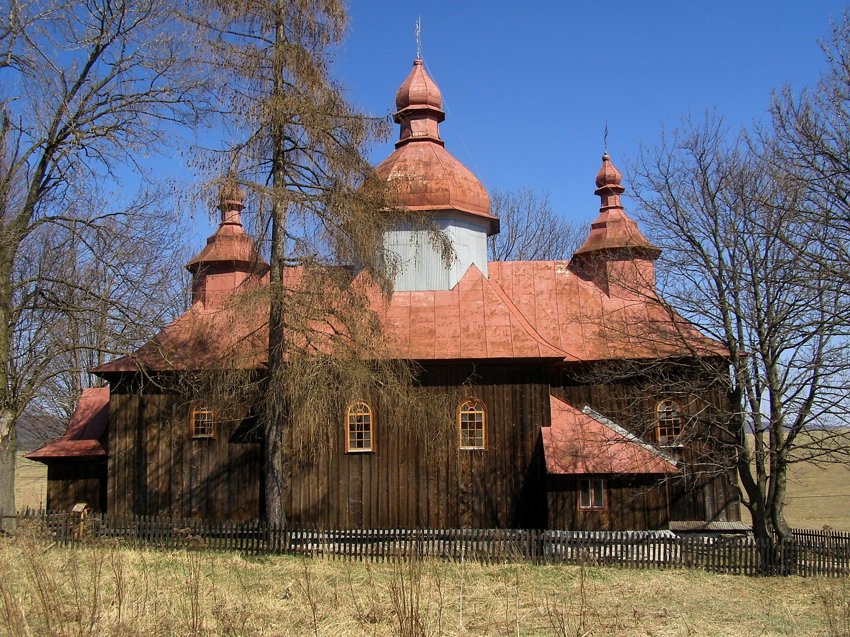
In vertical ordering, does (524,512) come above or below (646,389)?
below

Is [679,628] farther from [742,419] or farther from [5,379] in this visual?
[5,379]

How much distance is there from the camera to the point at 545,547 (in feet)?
48.0

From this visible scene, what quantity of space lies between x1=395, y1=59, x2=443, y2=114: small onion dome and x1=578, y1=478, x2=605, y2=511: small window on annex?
10.3m

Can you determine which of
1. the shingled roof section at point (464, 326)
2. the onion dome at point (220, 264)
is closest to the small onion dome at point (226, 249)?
the onion dome at point (220, 264)

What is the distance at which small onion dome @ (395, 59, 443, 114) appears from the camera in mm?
20484

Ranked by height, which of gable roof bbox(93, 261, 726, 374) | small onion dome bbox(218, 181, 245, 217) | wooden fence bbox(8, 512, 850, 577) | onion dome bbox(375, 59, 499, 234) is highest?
onion dome bbox(375, 59, 499, 234)

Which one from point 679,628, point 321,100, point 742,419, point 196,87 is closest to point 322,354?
point 321,100

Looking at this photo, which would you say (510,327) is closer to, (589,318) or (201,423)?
(589,318)

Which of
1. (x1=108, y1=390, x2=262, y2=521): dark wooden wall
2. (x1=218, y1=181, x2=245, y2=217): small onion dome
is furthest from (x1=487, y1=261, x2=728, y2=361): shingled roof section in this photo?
(x1=218, y1=181, x2=245, y2=217): small onion dome

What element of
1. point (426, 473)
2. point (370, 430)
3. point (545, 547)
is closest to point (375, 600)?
point (545, 547)

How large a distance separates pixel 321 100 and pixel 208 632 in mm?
9223

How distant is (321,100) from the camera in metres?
13.9

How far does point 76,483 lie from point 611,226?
15.1 m

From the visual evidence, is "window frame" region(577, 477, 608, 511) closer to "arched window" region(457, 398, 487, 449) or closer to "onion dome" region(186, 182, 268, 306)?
"arched window" region(457, 398, 487, 449)
